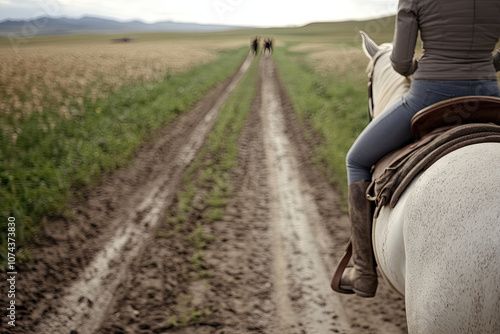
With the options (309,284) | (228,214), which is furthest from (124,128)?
(309,284)

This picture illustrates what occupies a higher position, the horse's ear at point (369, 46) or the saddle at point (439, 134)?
the horse's ear at point (369, 46)

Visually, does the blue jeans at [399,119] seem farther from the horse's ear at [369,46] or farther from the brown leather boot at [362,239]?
the horse's ear at [369,46]

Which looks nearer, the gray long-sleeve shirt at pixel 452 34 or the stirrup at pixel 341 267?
the gray long-sleeve shirt at pixel 452 34

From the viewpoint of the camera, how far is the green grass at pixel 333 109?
25.0ft

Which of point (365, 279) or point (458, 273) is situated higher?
point (458, 273)

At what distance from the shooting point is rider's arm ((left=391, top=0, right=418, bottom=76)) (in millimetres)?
2189

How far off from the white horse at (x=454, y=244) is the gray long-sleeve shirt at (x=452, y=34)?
0.67m

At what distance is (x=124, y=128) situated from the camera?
9094 millimetres

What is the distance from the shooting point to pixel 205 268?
163 inches

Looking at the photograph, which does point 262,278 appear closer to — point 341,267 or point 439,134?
point 341,267

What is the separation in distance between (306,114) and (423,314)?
10419 mm

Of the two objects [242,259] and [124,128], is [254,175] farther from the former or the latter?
[124,128]

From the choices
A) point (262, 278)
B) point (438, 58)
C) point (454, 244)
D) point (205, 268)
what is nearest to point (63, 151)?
point (205, 268)

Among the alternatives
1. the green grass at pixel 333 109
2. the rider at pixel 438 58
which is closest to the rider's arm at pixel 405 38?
the rider at pixel 438 58
